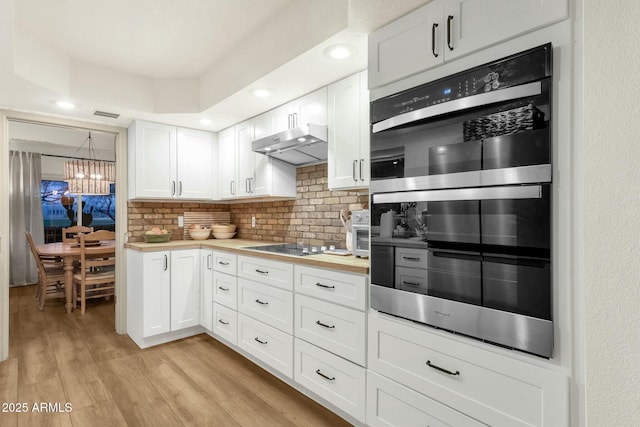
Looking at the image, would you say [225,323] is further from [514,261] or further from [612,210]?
[612,210]

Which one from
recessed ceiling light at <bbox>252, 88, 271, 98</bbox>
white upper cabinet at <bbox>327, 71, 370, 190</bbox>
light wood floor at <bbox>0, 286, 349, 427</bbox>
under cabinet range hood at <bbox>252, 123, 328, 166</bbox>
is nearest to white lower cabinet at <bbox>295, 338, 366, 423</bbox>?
light wood floor at <bbox>0, 286, 349, 427</bbox>

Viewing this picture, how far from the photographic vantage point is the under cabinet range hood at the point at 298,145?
7.98ft

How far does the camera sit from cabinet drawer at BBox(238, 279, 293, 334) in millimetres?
2297

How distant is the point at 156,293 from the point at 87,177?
2.71 metres

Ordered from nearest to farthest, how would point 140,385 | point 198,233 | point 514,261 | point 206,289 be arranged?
point 514,261, point 140,385, point 206,289, point 198,233

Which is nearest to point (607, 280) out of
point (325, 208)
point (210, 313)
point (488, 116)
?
point (488, 116)

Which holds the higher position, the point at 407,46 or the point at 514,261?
the point at 407,46

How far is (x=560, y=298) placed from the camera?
3.71 feet

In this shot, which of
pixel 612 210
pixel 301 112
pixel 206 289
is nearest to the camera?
pixel 612 210

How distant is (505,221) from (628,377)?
0.58 meters

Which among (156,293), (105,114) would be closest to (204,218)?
(156,293)

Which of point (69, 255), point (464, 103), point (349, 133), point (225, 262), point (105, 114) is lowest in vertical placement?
point (69, 255)

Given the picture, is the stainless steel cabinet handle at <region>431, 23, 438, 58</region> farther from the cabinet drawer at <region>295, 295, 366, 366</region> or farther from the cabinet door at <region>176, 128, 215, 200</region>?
the cabinet door at <region>176, 128, 215, 200</region>

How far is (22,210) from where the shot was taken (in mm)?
5668
